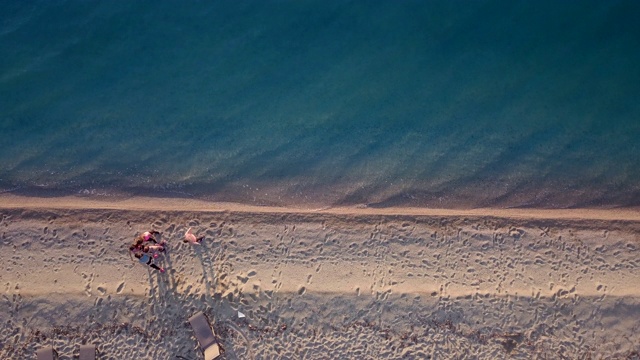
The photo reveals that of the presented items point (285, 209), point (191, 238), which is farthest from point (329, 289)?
point (191, 238)

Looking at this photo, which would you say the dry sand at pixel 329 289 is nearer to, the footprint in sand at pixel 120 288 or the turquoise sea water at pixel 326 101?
the footprint in sand at pixel 120 288

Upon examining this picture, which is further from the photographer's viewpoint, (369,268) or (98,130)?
(98,130)

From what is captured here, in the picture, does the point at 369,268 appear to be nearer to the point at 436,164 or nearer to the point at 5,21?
the point at 436,164

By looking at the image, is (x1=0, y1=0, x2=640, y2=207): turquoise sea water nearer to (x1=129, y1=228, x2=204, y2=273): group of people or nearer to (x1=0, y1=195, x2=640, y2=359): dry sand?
(x1=0, y1=195, x2=640, y2=359): dry sand

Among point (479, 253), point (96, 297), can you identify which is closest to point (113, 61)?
point (96, 297)

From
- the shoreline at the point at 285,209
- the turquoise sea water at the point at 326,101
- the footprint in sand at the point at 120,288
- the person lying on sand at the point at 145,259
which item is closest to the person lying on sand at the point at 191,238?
the shoreline at the point at 285,209

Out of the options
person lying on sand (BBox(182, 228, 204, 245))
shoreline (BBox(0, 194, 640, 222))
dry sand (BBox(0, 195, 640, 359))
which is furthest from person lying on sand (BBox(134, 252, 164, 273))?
shoreline (BBox(0, 194, 640, 222))
